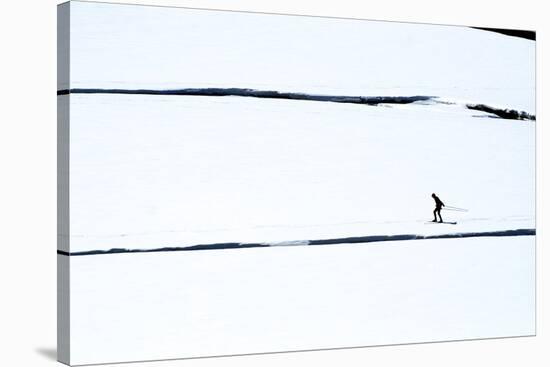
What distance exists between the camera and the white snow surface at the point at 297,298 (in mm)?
6766

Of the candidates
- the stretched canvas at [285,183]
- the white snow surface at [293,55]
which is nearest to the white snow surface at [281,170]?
the stretched canvas at [285,183]

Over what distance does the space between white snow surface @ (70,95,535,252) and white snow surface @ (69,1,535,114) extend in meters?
0.12

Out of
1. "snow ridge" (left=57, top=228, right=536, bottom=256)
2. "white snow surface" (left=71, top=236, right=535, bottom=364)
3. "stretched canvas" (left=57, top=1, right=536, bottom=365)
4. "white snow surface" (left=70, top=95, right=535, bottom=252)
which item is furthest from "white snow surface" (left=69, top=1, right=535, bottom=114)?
"white snow surface" (left=71, top=236, right=535, bottom=364)

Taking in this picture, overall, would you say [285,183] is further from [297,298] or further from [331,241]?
[297,298]

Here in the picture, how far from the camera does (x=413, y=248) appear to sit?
24.8 ft

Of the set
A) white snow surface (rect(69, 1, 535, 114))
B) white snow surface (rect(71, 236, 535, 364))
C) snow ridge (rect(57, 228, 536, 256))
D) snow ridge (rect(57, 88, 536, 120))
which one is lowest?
white snow surface (rect(71, 236, 535, 364))

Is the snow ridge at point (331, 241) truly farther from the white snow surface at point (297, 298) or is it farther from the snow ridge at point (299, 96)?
the snow ridge at point (299, 96)

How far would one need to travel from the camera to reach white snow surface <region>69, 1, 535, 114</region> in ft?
22.2

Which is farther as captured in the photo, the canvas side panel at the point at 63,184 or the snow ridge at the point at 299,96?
the snow ridge at the point at 299,96

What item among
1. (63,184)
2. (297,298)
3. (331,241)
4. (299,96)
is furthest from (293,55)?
(63,184)

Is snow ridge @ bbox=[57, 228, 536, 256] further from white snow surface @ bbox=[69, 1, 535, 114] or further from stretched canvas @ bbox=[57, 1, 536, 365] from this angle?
white snow surface @ bbox=[69, 1, 535, 114]

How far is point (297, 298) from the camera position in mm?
7227

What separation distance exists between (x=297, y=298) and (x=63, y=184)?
149 centimetres

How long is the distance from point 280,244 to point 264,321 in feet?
1.45
